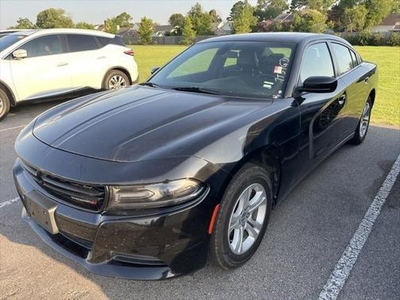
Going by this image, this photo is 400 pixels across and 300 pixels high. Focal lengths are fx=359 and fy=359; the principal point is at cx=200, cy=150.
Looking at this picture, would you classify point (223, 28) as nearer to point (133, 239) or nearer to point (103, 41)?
point (103, 41)

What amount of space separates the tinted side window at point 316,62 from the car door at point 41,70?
5.58m

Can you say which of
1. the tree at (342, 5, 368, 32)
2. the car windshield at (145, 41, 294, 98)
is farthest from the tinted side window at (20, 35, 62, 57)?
the tree at (342, 5, 368, 32)

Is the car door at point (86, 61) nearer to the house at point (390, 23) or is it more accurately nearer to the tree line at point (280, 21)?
the tree line at point (280, 21)

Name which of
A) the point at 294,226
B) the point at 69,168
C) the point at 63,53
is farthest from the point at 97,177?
the point at 63,53

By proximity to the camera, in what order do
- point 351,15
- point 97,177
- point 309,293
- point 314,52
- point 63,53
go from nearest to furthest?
point 97,177, point 309,293, point 314,52, point 63,53, point 351,15

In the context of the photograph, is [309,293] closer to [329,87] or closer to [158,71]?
[329,87]

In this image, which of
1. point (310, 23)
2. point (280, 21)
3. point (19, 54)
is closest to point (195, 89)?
point (19, 54)

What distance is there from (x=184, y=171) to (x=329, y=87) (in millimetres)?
1769

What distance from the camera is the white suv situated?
698cm

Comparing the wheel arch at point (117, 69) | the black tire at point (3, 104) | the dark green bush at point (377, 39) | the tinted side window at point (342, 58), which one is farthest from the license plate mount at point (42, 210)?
the dark green bush at point (377, 39)

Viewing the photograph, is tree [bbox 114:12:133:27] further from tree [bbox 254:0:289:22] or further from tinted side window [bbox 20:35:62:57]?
tinted side window [bbox 20:35:62:57]

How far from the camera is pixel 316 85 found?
10.1 ft

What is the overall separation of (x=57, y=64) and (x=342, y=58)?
5.66m

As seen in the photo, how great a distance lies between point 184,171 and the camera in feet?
6.70
